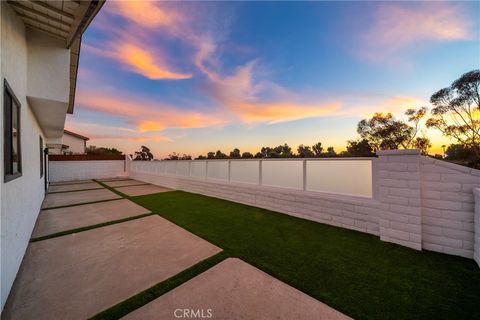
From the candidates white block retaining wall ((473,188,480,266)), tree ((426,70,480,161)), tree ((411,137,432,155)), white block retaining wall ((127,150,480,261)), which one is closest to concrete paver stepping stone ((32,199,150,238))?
white block retaining wall ((127,150,480,261))

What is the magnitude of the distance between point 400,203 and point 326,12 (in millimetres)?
6441

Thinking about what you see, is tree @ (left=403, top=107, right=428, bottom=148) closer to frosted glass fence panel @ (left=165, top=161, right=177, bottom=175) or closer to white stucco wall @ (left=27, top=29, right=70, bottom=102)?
frosted glass fence panel @ (left=165, top=161, right=177, bottom=175)

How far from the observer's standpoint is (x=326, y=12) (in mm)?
5918

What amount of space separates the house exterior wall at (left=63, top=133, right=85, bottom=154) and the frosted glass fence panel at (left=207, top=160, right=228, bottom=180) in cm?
2190

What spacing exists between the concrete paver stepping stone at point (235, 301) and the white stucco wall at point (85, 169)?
50.2ft

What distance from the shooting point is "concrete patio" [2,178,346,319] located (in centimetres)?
156

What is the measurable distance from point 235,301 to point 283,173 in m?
3.32

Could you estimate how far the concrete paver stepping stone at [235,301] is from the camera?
4.91 feet

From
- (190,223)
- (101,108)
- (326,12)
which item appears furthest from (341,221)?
(101,108)

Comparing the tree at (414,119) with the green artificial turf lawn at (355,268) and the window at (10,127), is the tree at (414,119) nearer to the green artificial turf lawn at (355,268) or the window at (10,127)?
the green artificial turf lawn at (355,268)

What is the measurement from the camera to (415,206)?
2688 mm

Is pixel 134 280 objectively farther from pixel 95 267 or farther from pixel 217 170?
pixel 217 170

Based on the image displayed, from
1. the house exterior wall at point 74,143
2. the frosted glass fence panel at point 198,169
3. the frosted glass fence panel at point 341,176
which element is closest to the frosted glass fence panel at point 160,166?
the frosted glass fence panel at point 198,169

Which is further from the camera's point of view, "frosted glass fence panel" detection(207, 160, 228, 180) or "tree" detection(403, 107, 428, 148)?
"tree" detection(403, 107, 428, 148)
